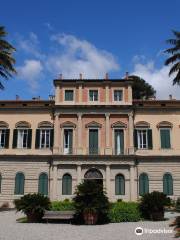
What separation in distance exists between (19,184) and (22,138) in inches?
171

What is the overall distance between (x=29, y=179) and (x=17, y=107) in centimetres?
702

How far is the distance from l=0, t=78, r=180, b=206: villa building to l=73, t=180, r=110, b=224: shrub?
526 inches

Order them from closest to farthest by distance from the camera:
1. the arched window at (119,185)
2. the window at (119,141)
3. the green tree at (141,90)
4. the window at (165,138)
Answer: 1. the arched window at (119,185)
2. the window at (119,141)
3. the window at (165,138)
4. the green tree at (141,90)

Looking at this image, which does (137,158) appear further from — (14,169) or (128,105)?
(14,169)

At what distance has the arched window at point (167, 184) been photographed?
3078cm

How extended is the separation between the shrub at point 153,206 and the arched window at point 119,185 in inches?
463

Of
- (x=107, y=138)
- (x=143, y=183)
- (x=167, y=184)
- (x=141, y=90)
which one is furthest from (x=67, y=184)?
(x=141, y=90)

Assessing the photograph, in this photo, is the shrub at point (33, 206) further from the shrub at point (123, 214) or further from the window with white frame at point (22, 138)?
the window with white frame at point (22, 138)

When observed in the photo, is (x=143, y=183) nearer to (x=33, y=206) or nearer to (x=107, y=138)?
(x=107, y=138)

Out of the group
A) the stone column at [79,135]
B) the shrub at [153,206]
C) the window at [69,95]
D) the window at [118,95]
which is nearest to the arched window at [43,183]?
the stone column at [79,135]

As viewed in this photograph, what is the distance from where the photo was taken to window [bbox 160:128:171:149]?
31875 mm

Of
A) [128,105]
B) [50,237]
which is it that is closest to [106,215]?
[50,237]

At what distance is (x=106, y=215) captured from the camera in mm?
17219

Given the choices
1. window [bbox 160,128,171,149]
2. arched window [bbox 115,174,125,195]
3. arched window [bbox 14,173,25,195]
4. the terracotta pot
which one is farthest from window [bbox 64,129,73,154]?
the terracotta pot
